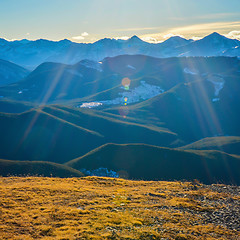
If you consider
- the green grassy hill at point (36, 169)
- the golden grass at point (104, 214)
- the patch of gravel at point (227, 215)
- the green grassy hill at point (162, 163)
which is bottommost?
the green grassy hill at point (162, 163)

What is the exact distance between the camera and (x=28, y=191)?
32875 millimetres

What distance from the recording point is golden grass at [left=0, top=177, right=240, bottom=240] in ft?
71.7

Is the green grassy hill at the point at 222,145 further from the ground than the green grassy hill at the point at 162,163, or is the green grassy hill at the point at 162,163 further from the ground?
the green grassy hill at the point at 162,163

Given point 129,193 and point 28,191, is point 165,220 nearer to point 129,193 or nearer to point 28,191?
point 129,193

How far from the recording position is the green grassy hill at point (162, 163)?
116 m

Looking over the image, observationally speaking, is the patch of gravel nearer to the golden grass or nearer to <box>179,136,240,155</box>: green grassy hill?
the golden grass

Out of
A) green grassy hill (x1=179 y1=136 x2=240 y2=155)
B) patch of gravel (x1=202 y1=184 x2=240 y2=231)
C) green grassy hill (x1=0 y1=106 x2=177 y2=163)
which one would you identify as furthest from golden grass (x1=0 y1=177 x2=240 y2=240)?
green grassy hill (x1=179 y1=136 x2=240 y2=155)

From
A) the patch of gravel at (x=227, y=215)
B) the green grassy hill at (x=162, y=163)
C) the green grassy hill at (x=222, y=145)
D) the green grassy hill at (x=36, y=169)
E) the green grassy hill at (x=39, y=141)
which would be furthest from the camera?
the green grassy hill at (x=222, y=145)

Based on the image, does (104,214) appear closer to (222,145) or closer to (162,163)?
(162,163)

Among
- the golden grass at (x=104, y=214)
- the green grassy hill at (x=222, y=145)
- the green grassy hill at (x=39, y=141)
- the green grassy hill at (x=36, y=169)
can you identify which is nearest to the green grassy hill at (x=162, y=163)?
the green grassy hill at (x=36, y=169)

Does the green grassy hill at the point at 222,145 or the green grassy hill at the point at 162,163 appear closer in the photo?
the green grassy hill at the point at 162,163

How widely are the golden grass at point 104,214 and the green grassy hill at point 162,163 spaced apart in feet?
262

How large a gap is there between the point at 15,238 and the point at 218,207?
21914 millimetres

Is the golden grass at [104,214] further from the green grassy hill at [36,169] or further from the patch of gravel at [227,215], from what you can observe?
the green grassy hill at [36,169]
